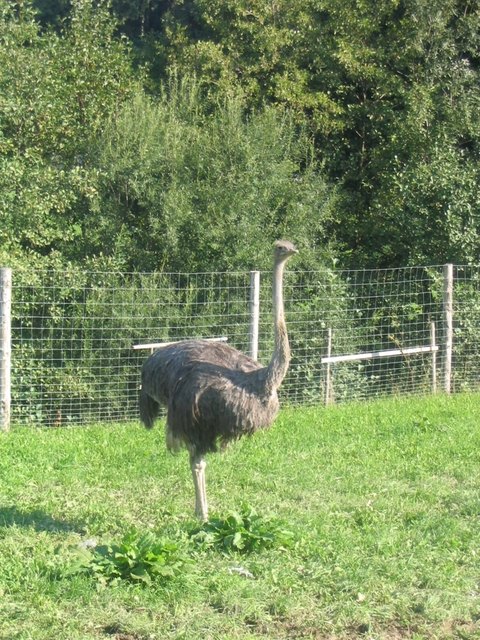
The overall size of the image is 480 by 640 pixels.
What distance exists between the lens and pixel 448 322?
12750mm

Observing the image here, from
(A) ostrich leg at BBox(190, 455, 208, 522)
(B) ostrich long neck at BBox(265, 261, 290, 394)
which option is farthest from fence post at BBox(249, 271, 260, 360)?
(B) ostrich long neck at BBox(265, 261, 290, 394)

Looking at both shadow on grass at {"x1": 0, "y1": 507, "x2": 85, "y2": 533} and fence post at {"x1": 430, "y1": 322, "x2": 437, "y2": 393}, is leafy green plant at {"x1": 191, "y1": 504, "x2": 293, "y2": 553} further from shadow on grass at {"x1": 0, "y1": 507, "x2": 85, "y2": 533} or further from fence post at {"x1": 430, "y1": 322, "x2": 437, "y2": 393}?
fence post at {"x1": 430, "y1": 322, "x2": 437, "y2": 393}

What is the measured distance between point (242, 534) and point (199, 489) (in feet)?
2.87

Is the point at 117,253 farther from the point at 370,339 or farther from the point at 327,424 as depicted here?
the point at 327,424

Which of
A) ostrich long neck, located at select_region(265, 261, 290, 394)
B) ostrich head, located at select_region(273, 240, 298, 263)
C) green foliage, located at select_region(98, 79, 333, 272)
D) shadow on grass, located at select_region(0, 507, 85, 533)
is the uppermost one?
green foliage, located at select_region(98, 79, 333, 272)

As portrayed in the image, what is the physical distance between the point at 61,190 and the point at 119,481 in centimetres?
694

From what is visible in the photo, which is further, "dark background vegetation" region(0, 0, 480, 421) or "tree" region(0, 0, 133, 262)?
"tree" region(0, 0, 133, 262)

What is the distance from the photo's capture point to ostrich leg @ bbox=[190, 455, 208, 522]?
6.38 meters

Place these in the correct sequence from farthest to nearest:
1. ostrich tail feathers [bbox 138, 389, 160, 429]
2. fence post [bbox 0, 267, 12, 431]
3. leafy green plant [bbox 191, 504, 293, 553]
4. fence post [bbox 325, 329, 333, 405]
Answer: fence post [bbox 325, 329, 333, 405]
fence post [bbox 0, 267, 12, 431]
ostrich tail feathers [bbox 138, 389, 160, 429]
leafy green plant [bbox 191, 504, 293, 553]

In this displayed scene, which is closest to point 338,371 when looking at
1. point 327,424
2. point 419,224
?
point 327,424

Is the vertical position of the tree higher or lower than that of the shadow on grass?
higher

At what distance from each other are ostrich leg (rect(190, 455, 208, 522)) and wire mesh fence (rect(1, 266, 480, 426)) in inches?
161

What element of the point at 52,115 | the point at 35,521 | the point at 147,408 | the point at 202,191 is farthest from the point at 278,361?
the point at 52,115

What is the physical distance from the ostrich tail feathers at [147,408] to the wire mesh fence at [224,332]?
326 cm
